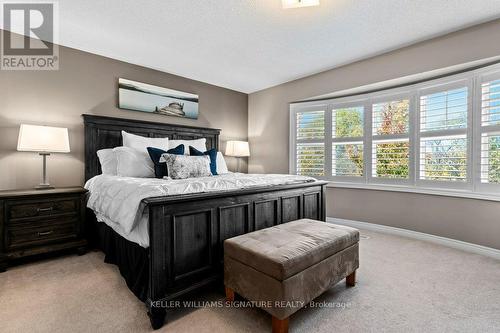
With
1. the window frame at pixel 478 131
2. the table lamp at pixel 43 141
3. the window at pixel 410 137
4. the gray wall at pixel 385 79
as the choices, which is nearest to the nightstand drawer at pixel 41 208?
the table lamp at pixel 43 141

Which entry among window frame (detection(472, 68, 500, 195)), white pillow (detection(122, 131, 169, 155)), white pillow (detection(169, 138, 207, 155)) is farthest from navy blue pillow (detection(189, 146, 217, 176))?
window frame (detection(472, 68, 500, 195))

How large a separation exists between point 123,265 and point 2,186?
1.88 m

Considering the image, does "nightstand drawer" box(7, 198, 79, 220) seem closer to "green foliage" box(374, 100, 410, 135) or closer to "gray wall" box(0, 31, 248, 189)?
"gray wall" box(0, 31, 248, 189)

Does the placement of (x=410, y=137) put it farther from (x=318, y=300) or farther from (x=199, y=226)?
(x=199, y=226)

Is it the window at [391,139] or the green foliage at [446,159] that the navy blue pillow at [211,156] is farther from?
the green foliage at [446,159]

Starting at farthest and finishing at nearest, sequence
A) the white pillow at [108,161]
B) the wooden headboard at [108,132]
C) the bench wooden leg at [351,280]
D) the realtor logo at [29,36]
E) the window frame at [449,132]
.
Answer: the wooden headboard at [108,132] → the white pillow at [108,161] → the window frame at [449,132] → the realtor logo at [29,36] → the bench wooden leg at [351,280]

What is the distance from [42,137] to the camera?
8.45ft

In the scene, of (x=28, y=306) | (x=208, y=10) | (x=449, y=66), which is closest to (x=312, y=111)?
(x=449, y=66)

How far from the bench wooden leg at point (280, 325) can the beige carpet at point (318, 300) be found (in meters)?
0.13

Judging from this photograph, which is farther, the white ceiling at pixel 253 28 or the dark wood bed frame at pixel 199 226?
the white ceiling at pixel 253 28

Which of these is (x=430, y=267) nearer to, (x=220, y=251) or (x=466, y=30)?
(x=220, y=251)

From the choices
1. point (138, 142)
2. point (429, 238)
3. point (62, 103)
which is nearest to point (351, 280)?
point (429, 238)

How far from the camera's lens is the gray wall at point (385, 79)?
2.65 m

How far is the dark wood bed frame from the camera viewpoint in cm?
155
